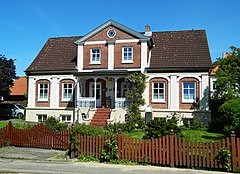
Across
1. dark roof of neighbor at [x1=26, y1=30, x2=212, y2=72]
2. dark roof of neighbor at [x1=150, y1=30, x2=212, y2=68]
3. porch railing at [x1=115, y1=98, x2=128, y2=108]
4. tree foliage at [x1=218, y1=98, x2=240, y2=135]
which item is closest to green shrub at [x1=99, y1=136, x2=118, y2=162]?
tree foliage at [x1=218, y1=98, x2=240, y2=135]

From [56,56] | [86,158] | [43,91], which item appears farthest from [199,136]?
[56,56]

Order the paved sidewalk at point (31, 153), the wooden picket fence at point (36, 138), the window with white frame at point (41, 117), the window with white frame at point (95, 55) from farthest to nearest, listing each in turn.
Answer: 1. the window with white frame at point (41, 117)
2. the window with white frame at point (95, 55)
3. the wooden picket fence at point (36, 138)
4. the paved sidewalk at point (31, 153)

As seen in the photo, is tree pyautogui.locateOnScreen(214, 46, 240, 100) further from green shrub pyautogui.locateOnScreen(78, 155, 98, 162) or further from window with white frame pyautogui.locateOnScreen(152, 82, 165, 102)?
green shrub pyautogui.locateOnScreen(78, 155, 98, 162)

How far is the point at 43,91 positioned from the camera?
28156mm

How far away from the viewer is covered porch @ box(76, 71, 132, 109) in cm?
2470

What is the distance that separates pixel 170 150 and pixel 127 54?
652 inches

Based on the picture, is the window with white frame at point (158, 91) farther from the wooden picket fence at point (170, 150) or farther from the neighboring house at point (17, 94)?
the neighboring house at point (17, 94)

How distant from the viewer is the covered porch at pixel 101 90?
81.0 ft

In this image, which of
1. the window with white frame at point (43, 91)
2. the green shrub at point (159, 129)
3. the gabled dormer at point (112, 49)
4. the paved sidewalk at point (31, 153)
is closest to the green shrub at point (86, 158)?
the paved sidewalk at point (31, 153)

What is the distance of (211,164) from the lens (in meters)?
9.69

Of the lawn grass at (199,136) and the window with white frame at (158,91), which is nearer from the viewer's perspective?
the lawn grass at (199,136)

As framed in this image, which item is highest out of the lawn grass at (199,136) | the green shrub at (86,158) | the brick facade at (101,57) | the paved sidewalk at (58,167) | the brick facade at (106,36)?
the brick facade at (106,36)

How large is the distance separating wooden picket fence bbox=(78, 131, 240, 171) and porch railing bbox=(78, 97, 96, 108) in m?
13.7

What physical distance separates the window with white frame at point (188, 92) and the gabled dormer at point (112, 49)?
4.19 meters
